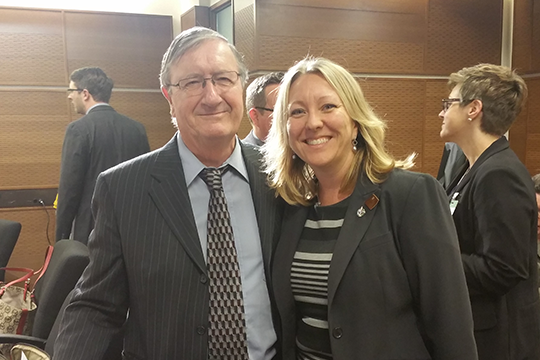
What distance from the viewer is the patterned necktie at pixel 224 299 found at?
139 cm

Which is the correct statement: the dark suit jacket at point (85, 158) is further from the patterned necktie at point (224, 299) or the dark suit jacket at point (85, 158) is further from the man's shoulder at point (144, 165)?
the patterned necktie at point (224, 299)

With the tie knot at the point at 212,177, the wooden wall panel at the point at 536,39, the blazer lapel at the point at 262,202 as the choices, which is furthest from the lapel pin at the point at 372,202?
the wooden wall panel at the point at 536,39

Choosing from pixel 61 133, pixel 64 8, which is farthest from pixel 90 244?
pixel 64 8

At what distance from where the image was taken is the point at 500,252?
1.91m

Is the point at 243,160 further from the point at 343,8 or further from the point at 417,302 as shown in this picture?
the point at 343,8

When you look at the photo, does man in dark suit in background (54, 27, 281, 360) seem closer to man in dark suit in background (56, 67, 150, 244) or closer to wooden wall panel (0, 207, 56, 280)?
man in dark suit in background (56, 67, 150, 244)

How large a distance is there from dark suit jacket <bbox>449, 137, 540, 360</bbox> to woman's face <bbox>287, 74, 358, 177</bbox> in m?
0.76

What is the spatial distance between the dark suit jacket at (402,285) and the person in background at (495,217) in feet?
2.14

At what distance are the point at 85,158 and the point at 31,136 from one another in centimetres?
139

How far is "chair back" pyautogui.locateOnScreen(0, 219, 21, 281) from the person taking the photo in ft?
11.0

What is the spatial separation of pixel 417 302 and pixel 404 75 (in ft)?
9.89

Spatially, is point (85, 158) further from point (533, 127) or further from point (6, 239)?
point (533, 127)

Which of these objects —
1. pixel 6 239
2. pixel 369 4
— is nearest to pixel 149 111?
pixel 6 239

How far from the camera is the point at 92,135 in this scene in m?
3.70
